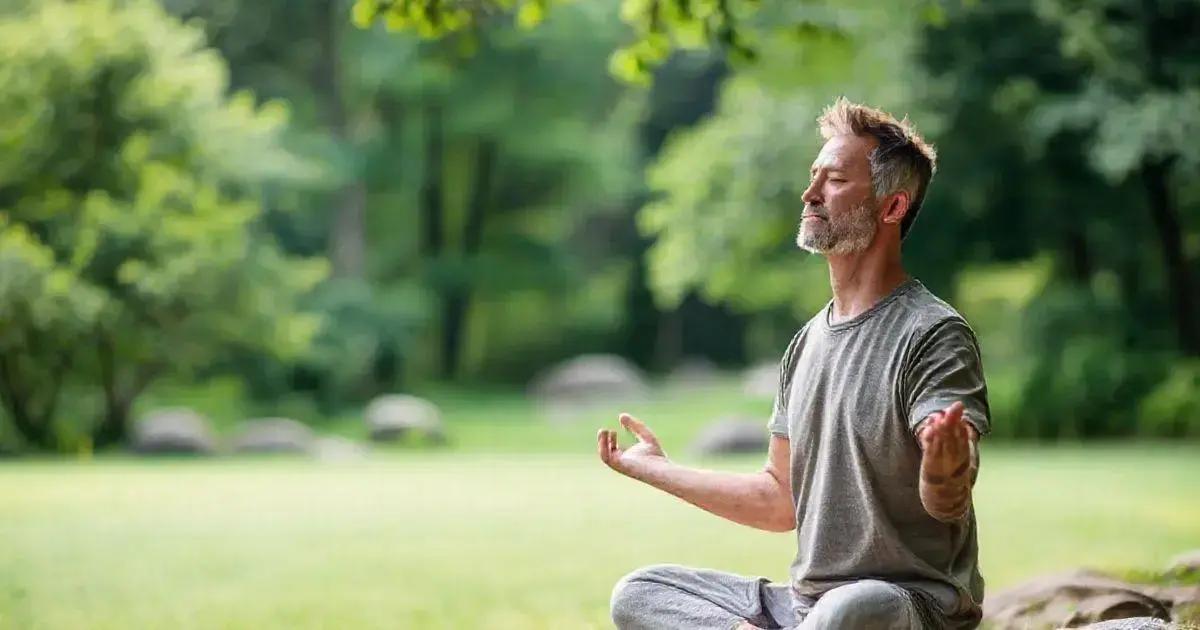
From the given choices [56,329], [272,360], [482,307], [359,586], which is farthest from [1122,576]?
[482,307]

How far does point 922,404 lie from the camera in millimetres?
1930

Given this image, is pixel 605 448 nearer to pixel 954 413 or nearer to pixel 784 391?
pixel 784 391

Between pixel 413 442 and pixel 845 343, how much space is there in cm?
970

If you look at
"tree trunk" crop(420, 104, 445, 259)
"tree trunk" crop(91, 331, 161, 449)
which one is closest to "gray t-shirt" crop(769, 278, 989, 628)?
"tree trunk" crop(91, 331, 161, 449)

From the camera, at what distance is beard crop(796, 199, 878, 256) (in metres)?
2.14

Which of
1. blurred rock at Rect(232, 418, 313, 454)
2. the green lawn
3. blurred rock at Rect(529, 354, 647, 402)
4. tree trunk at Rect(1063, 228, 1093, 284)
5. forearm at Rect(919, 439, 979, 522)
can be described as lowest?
blurred rock at Rect(529, 354, 647, 402)

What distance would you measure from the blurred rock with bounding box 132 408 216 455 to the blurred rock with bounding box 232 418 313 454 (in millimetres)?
272

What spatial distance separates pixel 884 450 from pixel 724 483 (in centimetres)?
35

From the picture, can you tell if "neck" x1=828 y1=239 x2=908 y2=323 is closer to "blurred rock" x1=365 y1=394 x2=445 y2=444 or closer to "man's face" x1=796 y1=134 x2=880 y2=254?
"man's face" x1=796 y1=134 x2=880 y2=254

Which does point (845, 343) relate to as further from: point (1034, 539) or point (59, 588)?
point (1034, 539)

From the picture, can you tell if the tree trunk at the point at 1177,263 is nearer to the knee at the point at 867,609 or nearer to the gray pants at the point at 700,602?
the gray pants at the point at 700,602

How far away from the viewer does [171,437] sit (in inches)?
406

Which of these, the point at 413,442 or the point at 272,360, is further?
the point at 272,360

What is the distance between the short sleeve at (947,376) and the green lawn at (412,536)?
Result: 2364 millimetres
